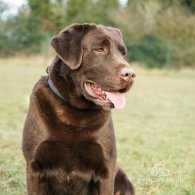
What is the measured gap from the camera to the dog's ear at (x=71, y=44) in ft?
10.3

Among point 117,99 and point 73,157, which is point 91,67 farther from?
point 73,157

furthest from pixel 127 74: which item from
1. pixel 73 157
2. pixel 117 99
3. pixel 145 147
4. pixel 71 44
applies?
pixel 145 147

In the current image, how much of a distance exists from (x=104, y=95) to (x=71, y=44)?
44cm

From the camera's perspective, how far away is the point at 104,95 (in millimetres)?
3209

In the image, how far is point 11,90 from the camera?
40.7 ft

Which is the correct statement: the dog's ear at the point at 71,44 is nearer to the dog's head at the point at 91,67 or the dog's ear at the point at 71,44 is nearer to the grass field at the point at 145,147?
the dog's head at the point at 91,67

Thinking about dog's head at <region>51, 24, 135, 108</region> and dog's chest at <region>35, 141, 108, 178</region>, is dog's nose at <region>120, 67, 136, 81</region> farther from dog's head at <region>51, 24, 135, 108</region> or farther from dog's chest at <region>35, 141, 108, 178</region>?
dog's chest at <region>35, 141, 108, 178</region>

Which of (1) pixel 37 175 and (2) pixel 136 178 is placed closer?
(1) pixel 37 175

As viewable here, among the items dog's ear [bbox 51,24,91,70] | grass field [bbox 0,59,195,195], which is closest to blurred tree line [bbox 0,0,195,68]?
grass field [bbox 0,59,195,195]

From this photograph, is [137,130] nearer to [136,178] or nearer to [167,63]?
[136,178]

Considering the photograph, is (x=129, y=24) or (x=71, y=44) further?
(x=129, y=24)

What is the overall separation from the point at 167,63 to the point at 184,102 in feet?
53.5

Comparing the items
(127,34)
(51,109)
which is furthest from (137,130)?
(127,34)

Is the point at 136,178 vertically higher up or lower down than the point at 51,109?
lower down
